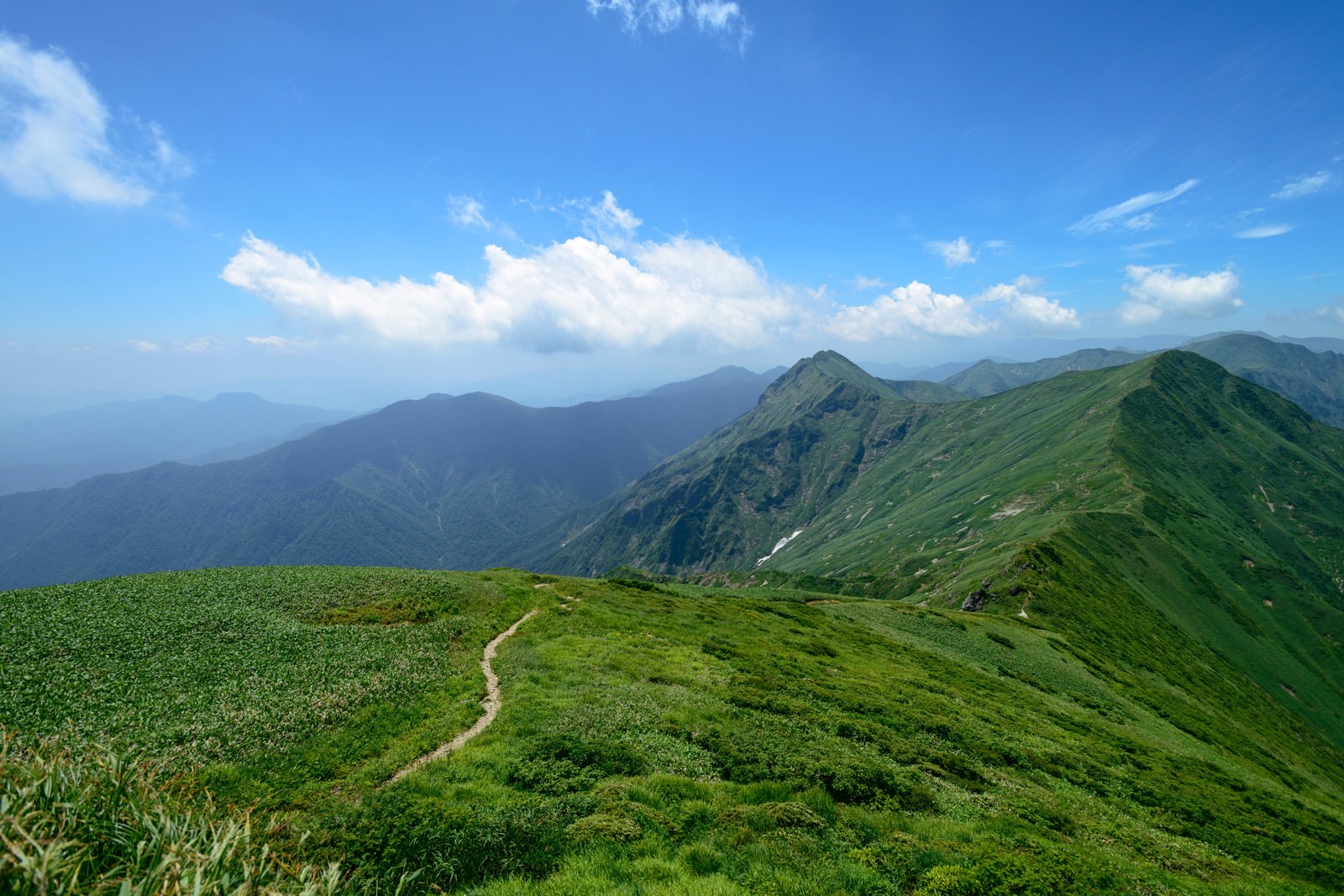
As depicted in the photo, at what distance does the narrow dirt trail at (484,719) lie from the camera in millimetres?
16906

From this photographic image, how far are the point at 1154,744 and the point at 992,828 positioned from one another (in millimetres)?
38209

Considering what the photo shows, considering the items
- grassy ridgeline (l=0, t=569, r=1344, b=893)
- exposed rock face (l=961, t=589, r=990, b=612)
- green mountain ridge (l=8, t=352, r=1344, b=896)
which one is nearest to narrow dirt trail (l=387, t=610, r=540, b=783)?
green mountain ridge (l=8, t=352, r=1344, b=896)

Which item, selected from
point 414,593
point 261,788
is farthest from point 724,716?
point 414,593

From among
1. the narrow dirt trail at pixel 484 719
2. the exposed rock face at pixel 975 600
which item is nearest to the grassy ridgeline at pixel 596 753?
the narrow dirt trail at pixel 484 719

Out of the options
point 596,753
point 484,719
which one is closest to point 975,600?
point 596,753

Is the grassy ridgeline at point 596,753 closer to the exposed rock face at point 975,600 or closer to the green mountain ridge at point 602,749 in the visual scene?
the green mountain ridge at point 602,749

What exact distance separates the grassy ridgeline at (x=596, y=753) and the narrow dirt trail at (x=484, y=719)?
47 centimetres

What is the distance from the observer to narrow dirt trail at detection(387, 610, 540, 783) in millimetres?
16906

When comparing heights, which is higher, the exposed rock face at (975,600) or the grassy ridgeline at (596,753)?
the grassy ridgeline at (596,753)

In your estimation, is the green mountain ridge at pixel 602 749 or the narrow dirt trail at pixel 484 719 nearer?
the green mountain ridge at pixel 602 749

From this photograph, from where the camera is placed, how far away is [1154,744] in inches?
1598

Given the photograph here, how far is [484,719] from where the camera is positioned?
67.1 feet

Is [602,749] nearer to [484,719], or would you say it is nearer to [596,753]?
[596,753]

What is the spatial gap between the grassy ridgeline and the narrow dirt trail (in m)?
0.47
